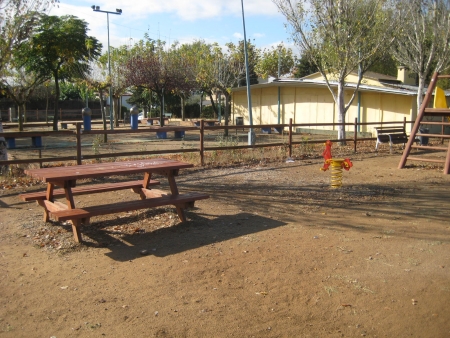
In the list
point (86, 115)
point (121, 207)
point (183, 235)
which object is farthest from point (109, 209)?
point (86, 115)

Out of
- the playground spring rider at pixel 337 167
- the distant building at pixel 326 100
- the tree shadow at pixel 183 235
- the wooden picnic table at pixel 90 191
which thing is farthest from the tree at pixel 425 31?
the wooden picnic table at pixel 90 191

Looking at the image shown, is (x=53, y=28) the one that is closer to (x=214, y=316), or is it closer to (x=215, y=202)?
(x=215, y=202)

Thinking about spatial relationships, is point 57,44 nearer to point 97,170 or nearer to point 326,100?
point 326,100

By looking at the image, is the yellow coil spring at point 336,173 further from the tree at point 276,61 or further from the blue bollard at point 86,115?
the tree at point 276,61

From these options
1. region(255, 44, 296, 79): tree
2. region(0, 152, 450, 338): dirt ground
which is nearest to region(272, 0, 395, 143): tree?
region(0, 152, 450, 338): dirt ground

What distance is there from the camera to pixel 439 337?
152 inches

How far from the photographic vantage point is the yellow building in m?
24.3

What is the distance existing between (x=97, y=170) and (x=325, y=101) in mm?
23304

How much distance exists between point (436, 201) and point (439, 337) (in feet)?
17.2

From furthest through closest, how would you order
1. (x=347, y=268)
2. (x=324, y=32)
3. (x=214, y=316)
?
(x=324, y=32) < (x=347, y=268) < (x=214, y=316)

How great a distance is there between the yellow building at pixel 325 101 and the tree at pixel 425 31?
182 cm

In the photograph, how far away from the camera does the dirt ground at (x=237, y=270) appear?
159 inches

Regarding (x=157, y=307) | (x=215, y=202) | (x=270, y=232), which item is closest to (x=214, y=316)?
(x=157, y=307)

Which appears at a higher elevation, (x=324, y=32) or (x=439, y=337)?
(x=324, y=32)
